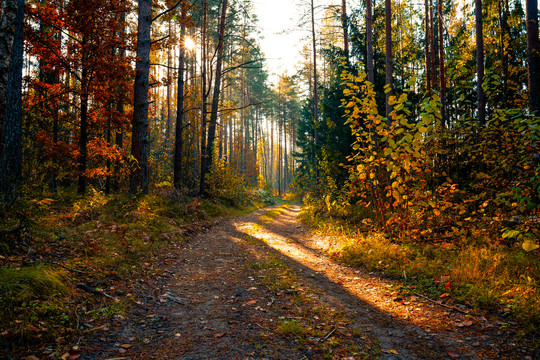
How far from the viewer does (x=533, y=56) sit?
795 centimetres

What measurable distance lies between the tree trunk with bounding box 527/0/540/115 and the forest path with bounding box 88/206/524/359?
7939 mm

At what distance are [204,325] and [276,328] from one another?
0.83 metres

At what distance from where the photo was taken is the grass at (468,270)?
3.11 metres

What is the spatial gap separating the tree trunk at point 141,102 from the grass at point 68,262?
97 cm

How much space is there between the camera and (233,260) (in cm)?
594

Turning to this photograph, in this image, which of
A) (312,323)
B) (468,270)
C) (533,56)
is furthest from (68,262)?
(533,56)

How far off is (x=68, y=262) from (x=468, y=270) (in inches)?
231

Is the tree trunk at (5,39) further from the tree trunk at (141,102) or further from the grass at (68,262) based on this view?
the grass at (68,262)

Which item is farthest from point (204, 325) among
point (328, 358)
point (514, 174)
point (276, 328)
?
point (514, 174)

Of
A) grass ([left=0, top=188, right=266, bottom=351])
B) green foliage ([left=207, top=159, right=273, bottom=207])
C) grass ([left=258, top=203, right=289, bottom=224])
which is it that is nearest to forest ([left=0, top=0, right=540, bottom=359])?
grass ([left=0, top=188, right=266, bottom=351])

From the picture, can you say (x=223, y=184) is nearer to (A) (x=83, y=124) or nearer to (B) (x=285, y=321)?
(A) (x=83, y=124)

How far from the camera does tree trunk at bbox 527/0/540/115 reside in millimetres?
7793

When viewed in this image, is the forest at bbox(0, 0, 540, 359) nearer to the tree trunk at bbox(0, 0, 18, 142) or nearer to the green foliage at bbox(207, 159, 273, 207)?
the tree trunk at bbox(0, 0, 18, 142)

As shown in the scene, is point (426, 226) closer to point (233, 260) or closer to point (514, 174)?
point (514, 174)
